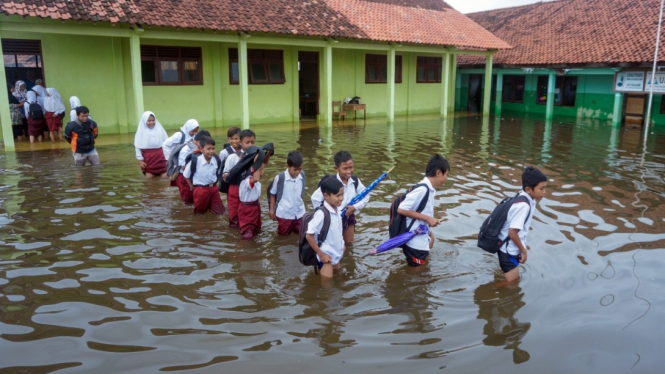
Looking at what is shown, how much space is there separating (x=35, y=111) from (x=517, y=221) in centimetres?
1384

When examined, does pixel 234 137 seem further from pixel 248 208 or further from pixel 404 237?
pixel 404 237

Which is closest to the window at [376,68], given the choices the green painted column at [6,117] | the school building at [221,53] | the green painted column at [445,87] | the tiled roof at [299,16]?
the school building at [221,53]

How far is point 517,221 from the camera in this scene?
4.91 m

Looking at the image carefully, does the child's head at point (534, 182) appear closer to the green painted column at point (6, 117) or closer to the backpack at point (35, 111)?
the green painted column at point (6, 117)

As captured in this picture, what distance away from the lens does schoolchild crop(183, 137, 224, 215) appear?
7.20 m

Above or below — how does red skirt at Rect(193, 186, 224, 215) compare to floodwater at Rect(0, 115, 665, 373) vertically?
above

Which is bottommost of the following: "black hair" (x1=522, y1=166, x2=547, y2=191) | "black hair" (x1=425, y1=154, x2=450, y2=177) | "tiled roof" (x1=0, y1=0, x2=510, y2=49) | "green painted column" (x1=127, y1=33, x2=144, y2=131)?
"black hair" (x1=522, y1=166, x2=547, y2=191)

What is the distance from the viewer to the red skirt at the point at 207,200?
291 inches

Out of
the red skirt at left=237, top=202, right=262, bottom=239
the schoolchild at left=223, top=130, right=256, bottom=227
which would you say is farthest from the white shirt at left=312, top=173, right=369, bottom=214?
the schoolchild at left=223, top=130, right=256, bottom=227

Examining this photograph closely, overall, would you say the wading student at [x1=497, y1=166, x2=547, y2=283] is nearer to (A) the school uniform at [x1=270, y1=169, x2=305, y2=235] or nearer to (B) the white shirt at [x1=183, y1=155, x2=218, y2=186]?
(A) the school uniform at [x1=270, y1=169, x2=305, y2=235]

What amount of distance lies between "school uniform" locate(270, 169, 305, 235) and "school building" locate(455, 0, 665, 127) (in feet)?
57.6

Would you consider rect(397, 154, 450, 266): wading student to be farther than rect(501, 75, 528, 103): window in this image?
No

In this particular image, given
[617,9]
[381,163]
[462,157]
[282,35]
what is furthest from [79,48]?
[617,9]

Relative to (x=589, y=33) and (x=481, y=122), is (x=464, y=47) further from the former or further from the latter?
(x=589, y=33)
